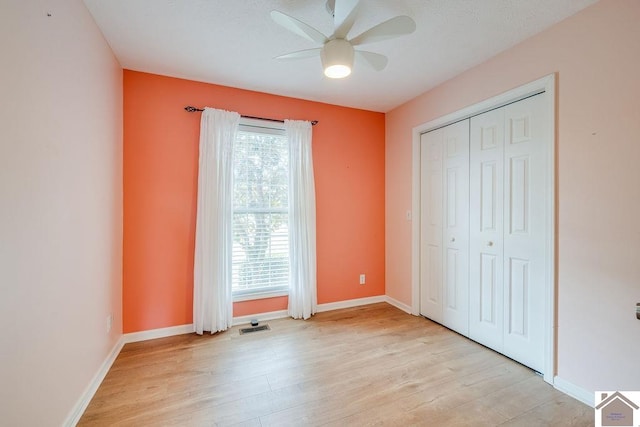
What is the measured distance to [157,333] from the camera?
2.63 metres

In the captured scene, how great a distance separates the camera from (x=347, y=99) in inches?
128

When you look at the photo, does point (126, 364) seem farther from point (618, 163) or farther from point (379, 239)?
point (618, 163)

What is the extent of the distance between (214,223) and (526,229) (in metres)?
2.86

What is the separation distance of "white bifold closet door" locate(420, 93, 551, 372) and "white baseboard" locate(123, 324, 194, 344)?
2726mm

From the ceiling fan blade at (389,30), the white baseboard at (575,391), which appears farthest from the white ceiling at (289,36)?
the white baseboard at (575,391)

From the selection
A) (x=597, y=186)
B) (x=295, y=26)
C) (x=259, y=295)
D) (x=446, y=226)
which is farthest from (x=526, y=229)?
(x=259, y=295)

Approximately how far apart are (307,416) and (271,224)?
191cm

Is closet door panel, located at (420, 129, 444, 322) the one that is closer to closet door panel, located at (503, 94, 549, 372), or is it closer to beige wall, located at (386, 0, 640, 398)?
closet door panel, located at (503, 94, 549, 372)

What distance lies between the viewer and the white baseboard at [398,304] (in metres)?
3.33

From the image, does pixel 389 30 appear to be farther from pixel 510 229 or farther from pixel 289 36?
pixel 510 229

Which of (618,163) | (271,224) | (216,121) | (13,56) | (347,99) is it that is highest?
(347,99)

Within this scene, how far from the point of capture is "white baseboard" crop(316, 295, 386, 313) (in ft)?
11.0

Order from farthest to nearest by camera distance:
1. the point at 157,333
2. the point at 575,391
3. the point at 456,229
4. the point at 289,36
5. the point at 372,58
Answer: the point at 456,229 → the point at 157,333 → the point at 289,36 → the point at 372,58 → the point at 575,391

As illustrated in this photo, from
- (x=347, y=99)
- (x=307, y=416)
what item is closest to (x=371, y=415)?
(x=307, y=416)
